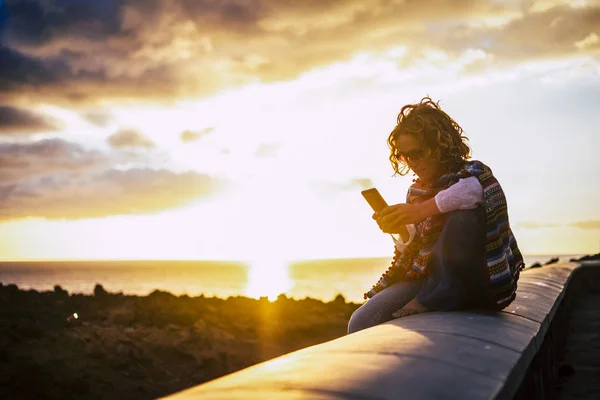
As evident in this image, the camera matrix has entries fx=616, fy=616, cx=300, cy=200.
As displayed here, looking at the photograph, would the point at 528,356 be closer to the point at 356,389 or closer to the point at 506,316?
the point at 506,316

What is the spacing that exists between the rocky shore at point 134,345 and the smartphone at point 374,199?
3.05m

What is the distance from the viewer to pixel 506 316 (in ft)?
13.4

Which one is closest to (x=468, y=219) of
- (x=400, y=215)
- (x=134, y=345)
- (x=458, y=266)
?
(x=458, y=266)

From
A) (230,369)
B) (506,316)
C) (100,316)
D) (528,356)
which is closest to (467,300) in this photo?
(506,316)

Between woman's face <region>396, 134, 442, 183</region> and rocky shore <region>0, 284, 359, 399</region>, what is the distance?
11.1ft

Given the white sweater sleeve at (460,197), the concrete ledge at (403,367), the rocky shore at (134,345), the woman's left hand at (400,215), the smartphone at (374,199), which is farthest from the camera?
the rocky shore at (134,345)

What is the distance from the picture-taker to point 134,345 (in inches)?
272

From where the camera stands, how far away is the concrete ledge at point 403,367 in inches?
77.2

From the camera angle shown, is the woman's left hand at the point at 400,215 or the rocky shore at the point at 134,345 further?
Answer: the rocky shore at the point at 134,345

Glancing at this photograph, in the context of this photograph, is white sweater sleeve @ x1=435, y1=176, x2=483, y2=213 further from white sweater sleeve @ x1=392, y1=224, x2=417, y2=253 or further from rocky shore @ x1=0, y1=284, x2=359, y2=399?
rocky shore @ x1=0, y1=284, x2=359, y2=399

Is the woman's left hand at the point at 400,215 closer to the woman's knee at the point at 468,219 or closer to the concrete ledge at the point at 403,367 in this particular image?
the woman's knee at the point at 468,219

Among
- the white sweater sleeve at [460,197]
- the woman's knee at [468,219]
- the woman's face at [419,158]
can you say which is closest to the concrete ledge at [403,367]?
the woman's knee at [468,219]

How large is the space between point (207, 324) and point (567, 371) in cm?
525

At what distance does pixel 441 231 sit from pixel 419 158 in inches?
22.8
